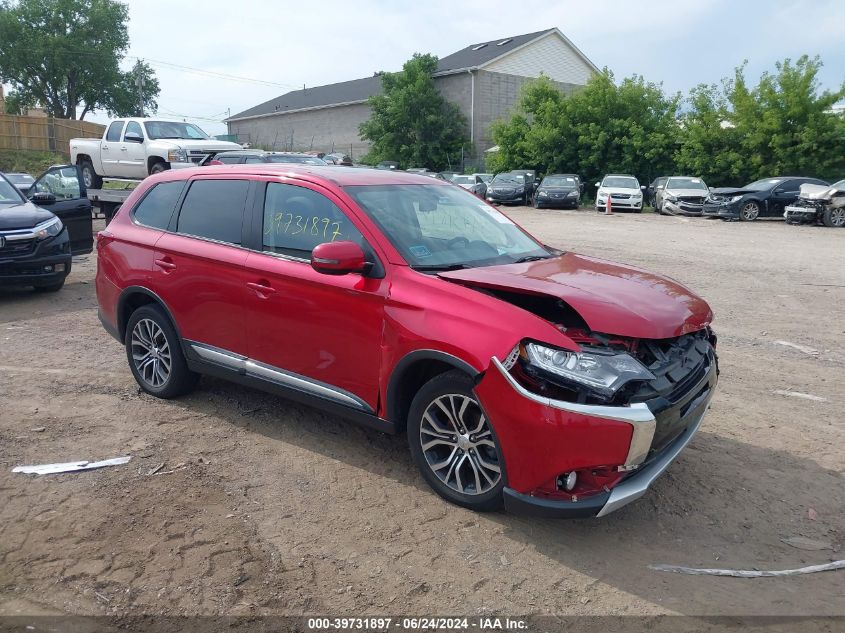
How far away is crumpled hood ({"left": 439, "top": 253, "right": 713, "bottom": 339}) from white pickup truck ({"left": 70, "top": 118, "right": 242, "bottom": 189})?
1307 centimetres

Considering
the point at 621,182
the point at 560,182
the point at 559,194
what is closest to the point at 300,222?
the point at 559,194

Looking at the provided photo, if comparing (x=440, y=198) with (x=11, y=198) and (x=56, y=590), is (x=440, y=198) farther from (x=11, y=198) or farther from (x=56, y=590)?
(x=11, y=198)

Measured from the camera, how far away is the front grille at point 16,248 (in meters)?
9.05

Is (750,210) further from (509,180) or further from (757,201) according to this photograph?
(509,180)

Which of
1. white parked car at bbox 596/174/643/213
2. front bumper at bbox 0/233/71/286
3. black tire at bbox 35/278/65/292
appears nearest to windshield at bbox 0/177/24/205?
front bumper at bbox 0/233/71/286

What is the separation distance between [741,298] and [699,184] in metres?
18.7

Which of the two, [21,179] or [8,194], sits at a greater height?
[21,179]

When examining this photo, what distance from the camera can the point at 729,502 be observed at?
160 inches

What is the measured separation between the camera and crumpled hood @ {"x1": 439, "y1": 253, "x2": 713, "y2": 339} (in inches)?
140

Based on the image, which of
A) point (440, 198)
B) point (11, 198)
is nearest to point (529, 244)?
point (440, 198)

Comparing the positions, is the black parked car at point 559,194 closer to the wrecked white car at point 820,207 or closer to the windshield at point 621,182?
the windshield at point 621,182

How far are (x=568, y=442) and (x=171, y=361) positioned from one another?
338 centimetres

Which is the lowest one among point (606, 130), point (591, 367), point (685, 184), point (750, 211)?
point (591, 367)

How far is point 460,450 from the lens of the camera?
3.83 m
